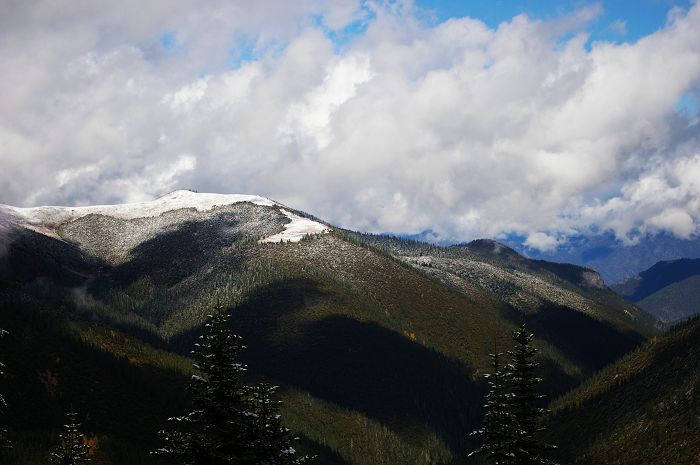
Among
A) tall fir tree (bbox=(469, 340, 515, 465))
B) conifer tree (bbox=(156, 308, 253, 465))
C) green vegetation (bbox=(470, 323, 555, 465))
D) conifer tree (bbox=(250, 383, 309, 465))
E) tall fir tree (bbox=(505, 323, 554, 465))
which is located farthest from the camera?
tall fir tree (bbox=(505, 323, 554, 465))

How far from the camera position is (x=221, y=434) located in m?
36.3

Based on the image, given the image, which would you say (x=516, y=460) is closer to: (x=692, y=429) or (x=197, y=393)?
(x=197, y=393)

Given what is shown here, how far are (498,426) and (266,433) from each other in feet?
50.5

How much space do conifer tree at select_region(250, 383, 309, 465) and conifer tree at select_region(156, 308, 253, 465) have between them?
0.74m

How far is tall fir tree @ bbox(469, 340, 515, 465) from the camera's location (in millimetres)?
41469

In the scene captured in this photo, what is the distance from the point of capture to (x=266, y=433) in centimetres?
3753

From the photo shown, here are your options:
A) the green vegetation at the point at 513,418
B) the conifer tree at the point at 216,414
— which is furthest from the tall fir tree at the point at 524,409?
the conifer tree at the point at 216,414

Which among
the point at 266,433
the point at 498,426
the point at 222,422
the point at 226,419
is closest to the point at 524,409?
the point at 498,426

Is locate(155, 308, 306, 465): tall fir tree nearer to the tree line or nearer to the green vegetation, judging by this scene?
the tree line

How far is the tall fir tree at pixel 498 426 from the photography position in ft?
136

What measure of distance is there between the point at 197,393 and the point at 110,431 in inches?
6281

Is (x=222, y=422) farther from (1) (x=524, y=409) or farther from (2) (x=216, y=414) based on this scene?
(1) (x=524, y=409)

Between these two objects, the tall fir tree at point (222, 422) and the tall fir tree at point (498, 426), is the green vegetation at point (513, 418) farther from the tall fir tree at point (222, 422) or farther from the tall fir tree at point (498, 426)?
the tall fir tree at point (222, 422)

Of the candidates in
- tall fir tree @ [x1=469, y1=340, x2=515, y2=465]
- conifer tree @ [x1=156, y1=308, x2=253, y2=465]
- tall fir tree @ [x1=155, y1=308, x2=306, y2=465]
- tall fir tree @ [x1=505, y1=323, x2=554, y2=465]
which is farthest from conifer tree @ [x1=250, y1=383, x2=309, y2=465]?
tall fir tree @ [x1=505, y1=323, x2=554, y2=465]
